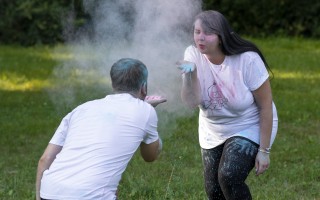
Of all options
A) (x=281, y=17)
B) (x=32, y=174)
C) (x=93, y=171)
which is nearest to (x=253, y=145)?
(x=93, y=171)

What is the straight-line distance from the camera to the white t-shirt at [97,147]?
3.90 metres

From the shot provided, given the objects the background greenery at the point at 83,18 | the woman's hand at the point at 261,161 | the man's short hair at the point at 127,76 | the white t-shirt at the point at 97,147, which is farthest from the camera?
the background greenery at the point at 83,18

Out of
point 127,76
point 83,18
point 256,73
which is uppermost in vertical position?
point 127,76

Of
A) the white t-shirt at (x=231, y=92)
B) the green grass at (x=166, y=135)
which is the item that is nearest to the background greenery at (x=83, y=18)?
the green grass at (x=166, y=135)

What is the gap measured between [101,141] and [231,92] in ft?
3.84

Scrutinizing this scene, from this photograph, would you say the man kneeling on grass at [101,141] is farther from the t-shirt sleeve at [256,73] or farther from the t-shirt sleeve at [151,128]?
the t-shirt sleeve at [256,73]

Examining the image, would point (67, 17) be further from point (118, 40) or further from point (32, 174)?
point (32, 174)

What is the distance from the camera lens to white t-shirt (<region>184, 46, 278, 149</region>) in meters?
4.79

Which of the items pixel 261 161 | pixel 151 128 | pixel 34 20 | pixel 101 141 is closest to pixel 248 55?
pixel 261 161

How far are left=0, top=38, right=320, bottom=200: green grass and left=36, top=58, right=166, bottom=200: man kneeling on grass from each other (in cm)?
222

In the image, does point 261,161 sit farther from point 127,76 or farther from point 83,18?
point 83,18

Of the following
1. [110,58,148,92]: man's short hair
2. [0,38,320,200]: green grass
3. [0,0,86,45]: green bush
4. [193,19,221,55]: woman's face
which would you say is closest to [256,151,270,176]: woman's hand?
[193,19,221,55]: woman's face

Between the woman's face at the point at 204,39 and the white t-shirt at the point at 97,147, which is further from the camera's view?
the woman's face at the point at 204,39

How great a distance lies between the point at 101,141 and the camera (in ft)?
12.9
